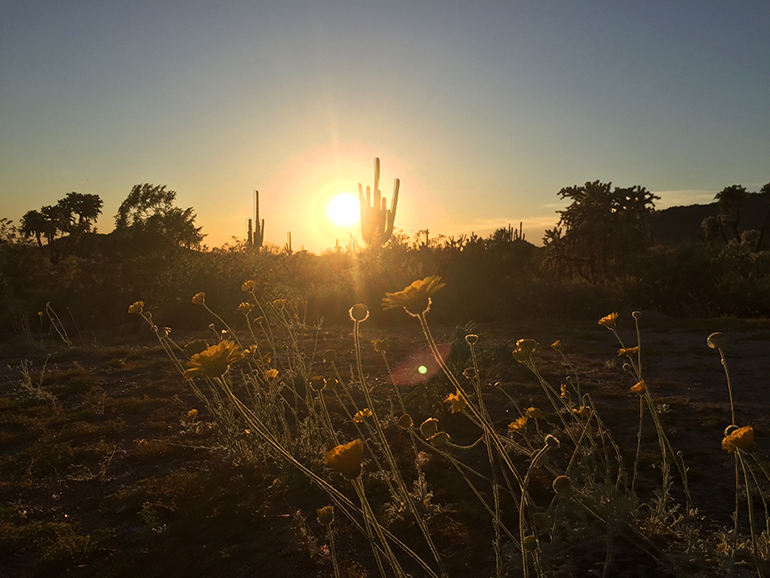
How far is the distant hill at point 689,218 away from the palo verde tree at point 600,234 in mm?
32553

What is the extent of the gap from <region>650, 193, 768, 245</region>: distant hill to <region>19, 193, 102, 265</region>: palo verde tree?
42.2 metres

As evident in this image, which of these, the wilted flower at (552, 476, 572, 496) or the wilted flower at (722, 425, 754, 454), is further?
the wilted flower at (722, 425, 754, 454)

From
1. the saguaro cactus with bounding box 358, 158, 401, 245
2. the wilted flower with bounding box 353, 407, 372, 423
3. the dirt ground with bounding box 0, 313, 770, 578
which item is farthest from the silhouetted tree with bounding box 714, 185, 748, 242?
the wilted flower with bounding box 353, 407, 372, 423

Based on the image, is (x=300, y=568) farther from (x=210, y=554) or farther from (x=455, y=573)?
(x=455, y=573)

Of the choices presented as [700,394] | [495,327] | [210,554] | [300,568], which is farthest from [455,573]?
[495,327]

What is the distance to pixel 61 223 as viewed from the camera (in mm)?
25219

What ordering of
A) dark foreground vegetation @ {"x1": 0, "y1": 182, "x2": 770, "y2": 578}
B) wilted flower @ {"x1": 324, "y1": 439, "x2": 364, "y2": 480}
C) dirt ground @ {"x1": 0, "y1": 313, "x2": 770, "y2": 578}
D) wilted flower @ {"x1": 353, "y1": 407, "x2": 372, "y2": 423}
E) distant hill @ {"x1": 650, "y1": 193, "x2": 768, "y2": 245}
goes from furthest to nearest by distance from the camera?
distant hill @ {"x1": 650, "y1": 193, "x2": 768, "y2": 245}
dirt ground @ {"x1": 0, "y1": 313, "x2": 770, "y2": 578}
wilted flower @ {"x1": 353, "y1": 407, "x2": 372, "y2": 423}
dark foreground vegetation @ {"x1": 0, "y1": 182, "x2": 770, "y2": 578}
wilted flower @ {"x1": 324, "y1": 439, "x2": 364, "y2": 480}

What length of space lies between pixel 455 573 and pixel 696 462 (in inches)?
60.9

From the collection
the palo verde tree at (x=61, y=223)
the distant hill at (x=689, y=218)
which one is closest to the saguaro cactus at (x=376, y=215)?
the palo verde tree at (x=61, y=223)

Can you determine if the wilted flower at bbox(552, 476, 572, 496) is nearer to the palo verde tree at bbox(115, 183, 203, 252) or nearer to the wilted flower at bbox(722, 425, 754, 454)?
the wilted flower at bbox(722, 425, 754, 454)

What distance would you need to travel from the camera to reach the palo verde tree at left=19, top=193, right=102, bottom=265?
24.3m

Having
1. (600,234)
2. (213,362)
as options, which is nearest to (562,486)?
(213,362)

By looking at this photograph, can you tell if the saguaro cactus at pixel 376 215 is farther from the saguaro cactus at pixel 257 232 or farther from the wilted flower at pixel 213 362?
the wilted flower at pixel 213 362

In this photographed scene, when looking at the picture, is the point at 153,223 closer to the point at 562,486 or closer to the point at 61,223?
the point at 61,223
